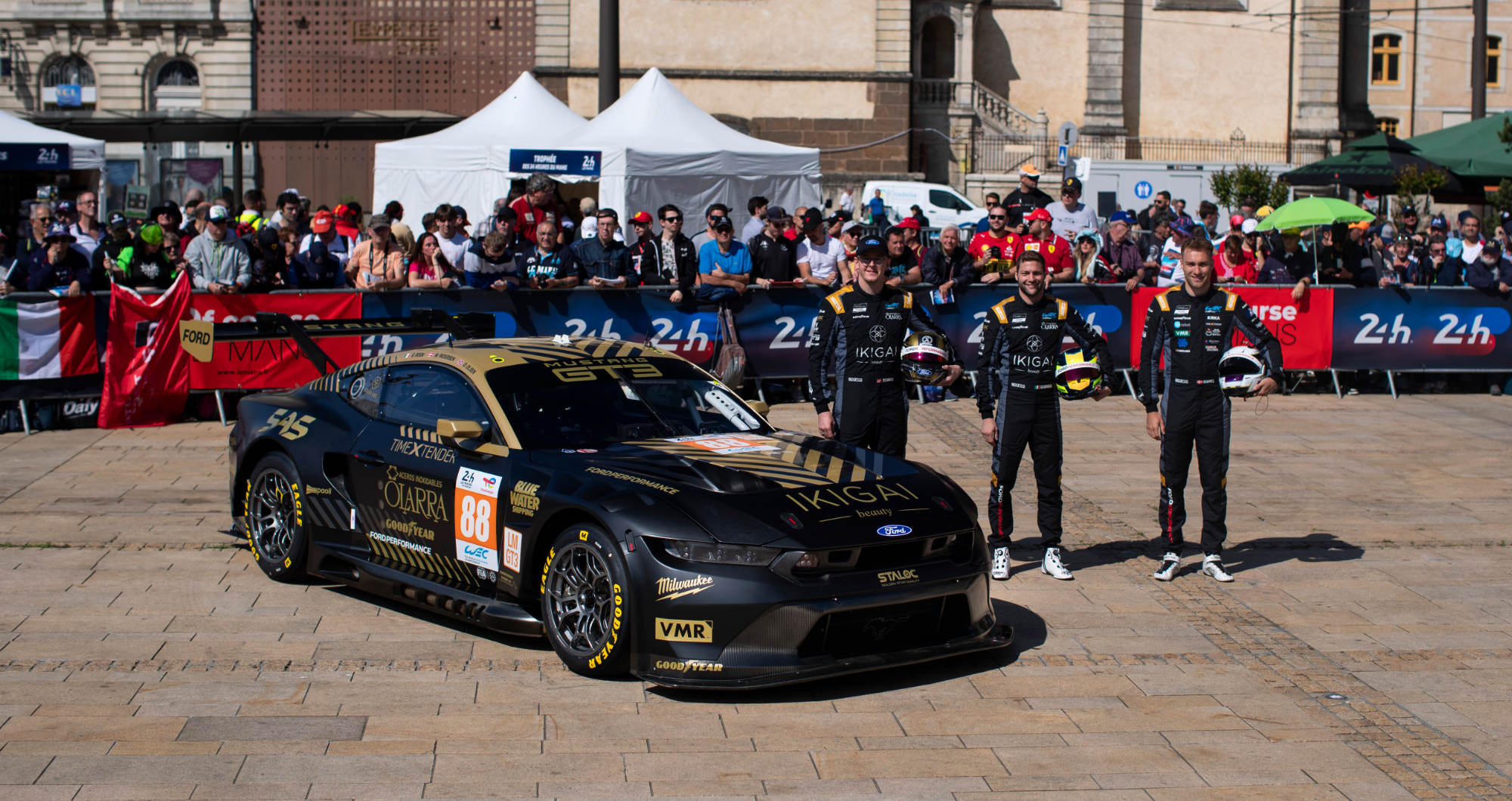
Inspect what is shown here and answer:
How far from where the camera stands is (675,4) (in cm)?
4228

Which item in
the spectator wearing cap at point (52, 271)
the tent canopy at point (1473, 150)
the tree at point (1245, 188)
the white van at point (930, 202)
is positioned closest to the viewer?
the spectator wearing cap at point (52, 271)

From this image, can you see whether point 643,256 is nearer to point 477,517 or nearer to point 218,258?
point 218,258

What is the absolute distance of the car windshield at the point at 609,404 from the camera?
24.6 ft

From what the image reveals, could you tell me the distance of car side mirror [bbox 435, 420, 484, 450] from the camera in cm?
729

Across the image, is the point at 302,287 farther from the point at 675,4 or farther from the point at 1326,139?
the point at 1326,139

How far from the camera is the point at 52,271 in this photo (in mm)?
14125

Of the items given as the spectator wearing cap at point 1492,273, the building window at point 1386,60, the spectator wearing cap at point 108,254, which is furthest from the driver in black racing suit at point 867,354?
the building window at point 1386,60

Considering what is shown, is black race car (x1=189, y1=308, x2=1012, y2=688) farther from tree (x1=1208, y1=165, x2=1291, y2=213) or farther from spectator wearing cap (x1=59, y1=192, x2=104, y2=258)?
tree (x1=1208, y1=165, x2=1291, y2=213)

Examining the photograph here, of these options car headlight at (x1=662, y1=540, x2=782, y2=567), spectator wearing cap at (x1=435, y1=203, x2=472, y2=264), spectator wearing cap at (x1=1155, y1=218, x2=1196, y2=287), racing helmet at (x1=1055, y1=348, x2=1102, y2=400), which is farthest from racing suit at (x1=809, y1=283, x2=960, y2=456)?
spectator wearing cap at (x1=1155, y1=218, x2=1196, y2=287)

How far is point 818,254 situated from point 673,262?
5.94 feet

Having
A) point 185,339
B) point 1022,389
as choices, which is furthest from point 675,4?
point 1022,389

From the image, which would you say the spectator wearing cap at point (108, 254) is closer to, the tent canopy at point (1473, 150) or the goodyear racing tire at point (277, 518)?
the goodyear racing tire at point (277, 518)

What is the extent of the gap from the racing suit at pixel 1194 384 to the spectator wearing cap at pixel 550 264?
23.1 feet

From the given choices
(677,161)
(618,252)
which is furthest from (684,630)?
(677,161)
